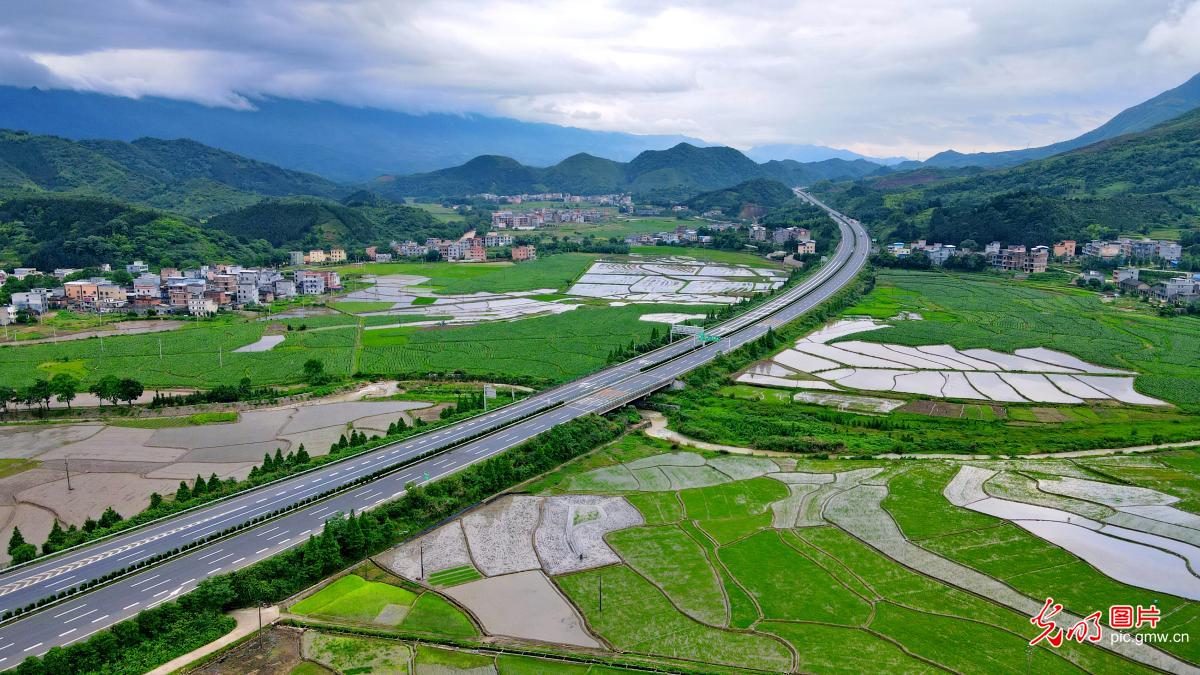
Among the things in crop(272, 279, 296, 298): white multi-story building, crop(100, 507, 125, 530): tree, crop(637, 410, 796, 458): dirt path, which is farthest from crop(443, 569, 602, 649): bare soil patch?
crop(272, 279, 296, 298): white multi-story building

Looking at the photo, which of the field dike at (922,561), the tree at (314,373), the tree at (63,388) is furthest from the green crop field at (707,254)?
the tree at (63,388)

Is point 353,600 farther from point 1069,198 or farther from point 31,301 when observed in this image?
point 1069,198

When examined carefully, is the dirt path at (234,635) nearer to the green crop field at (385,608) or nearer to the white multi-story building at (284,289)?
the green crop field at (385,608)

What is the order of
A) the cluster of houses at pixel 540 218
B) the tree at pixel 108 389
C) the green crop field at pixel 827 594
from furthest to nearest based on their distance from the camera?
the cluster of houses at pixel 540 218 < the tree at pixel 108 389 < the green crop field at pixel 827 594

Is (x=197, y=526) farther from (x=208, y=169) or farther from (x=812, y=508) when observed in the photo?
(x=208, y=169)

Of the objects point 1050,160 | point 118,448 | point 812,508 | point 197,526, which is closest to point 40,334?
point 118,448

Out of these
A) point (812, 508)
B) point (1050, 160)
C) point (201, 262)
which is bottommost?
point (812, 508)

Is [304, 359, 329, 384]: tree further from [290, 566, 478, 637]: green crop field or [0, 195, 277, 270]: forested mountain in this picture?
[0, 195, 277, 270]: forested mountain
